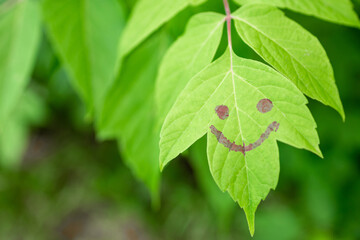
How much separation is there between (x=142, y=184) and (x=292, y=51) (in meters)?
2.53

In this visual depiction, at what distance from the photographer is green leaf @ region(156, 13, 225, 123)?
577mm

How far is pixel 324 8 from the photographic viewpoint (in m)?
0.61

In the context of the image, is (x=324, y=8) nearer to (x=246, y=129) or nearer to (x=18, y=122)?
(x=246, y=129)

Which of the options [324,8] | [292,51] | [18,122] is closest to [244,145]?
[292,51]

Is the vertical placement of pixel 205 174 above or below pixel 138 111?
below

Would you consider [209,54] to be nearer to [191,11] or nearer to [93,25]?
[191,11]

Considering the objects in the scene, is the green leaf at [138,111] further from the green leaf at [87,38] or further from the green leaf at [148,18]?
the green leaf at [148,18]

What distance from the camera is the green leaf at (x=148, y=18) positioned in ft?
2.05

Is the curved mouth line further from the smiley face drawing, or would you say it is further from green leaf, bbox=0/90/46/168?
green leaf, bbox=0/90/46/168

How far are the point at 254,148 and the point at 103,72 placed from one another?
1.82 ft

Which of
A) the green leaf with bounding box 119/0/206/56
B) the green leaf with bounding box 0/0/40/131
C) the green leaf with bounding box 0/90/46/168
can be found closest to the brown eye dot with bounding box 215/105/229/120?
the green leaf with bounding box 119/0/206/56

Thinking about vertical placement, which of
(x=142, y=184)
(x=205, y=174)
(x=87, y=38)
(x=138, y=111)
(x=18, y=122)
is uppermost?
(x=87, y=38)

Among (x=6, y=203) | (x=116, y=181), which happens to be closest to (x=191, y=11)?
(x=116, y=181)

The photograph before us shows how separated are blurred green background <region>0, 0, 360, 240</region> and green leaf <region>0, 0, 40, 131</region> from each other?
11 centimetres
